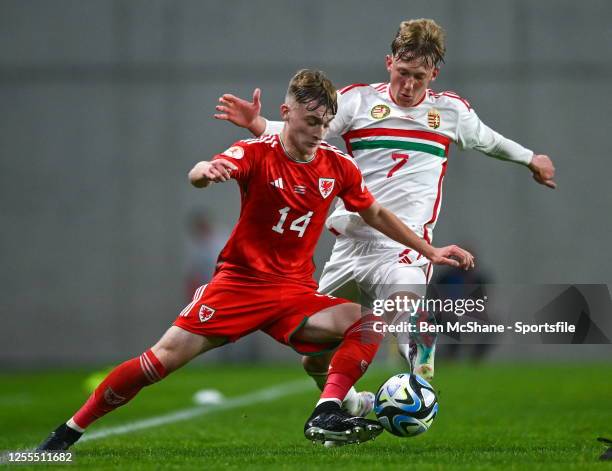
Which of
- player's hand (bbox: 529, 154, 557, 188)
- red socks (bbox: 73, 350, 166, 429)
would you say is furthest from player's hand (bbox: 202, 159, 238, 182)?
player's hand (bbox: 529, 154, 557, 188)

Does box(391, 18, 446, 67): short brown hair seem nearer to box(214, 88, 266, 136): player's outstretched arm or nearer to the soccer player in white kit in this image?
the soccer player in white kit

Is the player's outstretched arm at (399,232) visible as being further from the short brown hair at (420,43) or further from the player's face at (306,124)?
the short brown hair at (420,43)

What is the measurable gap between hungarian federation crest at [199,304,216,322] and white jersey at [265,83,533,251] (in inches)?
50.6

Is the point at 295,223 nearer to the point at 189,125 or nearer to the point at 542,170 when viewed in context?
A: the point at 542,170

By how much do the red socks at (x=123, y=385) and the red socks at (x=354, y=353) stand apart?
963mm

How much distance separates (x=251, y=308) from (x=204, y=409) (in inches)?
182

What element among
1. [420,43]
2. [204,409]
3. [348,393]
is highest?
[420,43]

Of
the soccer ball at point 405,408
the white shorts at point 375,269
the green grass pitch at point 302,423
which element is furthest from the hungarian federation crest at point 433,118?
the green grass pitch at point 302,423

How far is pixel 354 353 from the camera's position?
604 centimetres

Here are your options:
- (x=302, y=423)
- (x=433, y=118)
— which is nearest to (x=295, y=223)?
(x=433, y=118)

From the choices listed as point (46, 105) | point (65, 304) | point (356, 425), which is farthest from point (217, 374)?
point (356, 425)

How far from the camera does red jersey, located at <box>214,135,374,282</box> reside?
5.89 metres

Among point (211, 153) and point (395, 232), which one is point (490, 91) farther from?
point (395, 232)

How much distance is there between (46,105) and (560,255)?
9.71 m
